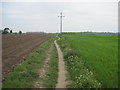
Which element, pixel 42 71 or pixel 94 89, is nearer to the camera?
pixel 94 89

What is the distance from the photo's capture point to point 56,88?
8.74 m

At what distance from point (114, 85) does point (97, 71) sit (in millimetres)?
2496

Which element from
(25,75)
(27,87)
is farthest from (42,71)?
(27,87)

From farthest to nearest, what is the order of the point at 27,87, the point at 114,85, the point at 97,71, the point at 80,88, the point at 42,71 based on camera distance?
the point at 42,71, the point at 97,71, the point at 27,87, the point at 80,88, the point at 114,85

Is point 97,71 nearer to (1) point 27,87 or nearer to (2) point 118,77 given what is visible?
(2) point 118,77

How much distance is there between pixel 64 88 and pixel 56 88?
12.6 inches

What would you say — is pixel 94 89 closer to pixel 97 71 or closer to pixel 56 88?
pixel 56 88

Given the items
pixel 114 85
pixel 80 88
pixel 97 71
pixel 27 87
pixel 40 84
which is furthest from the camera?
pixel 97 71

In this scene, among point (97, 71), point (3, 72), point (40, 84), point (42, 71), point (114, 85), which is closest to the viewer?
point (114, 85)

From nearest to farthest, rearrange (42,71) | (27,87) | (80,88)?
(80,88) → (27,87) → (42,71)

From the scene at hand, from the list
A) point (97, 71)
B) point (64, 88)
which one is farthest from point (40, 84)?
point (97, 71)

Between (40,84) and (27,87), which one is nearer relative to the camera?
(27,87)

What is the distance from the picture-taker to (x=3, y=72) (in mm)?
11133

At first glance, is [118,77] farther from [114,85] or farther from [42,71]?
[42,71]
